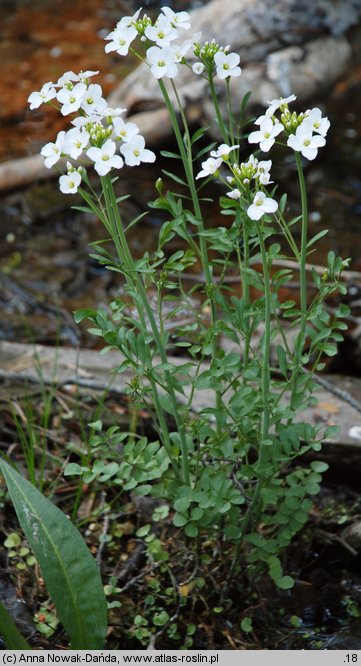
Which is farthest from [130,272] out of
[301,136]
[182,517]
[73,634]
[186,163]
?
[73,634]

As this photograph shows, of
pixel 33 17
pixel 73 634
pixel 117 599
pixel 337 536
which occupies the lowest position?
pixel 337 536

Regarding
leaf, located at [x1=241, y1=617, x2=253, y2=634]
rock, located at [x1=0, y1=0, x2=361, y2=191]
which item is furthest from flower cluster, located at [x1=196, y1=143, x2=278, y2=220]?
rock, located at [x1=0, y1=0, x2=361, y2=191]

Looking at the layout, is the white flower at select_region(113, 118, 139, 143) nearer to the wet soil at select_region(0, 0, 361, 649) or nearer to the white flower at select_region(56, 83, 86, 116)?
the white flower at select_region(56, 83, 86, 116)

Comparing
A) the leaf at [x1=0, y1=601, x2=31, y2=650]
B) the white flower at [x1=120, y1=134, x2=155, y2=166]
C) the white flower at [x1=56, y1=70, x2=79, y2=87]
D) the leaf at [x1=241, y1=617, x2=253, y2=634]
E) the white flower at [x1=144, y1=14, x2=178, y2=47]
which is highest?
the white flower at [x1=144, y1=14, x2=178, y2=47]

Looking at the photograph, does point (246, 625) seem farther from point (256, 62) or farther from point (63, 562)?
point (256, 62)

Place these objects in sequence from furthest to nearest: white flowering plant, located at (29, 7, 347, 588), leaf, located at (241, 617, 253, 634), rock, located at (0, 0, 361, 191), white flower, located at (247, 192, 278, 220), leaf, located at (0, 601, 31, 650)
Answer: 1. rock, located at (0, 0, 361, 191)
2. leaf, located at (241, 617, 253, 634)
3. leaf, located at (0, 601, 31, 650)
4. white flowering plant, located at (29, 7, 347, 588)
5. white flower, located at (247, 192, 278, 220)

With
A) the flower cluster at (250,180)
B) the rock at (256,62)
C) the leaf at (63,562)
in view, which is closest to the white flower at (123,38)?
the flower cluster at (250,180)

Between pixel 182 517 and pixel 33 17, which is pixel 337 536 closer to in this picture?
pixel 182 517

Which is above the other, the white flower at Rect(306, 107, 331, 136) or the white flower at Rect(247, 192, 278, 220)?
the white flower at Rect(306, 107, 331, 136)
